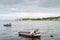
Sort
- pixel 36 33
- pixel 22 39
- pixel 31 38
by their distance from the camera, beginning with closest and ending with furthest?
pixel 36 33
pixel 31 38
pixel 22 39

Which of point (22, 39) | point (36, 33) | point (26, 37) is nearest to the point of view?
point (36, 33)

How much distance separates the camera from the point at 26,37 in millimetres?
12469

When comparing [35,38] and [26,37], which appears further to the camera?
[26,37]

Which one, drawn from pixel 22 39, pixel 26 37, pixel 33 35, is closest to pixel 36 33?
pixel 33 35

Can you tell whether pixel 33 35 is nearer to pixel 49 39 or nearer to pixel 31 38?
pixel 31 38

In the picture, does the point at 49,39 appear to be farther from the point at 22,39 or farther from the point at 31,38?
the point at 31,38

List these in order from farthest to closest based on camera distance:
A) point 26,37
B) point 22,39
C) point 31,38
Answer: point 22,39
point 26,37
point 31,38

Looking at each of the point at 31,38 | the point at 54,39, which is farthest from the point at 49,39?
the point at 31,38

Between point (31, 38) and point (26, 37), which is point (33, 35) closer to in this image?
point (31, 38)

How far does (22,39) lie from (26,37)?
93cm

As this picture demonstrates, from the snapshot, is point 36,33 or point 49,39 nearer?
point 36,33

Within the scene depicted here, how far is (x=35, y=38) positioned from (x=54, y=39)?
3.09 m

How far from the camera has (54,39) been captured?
44.2 ft

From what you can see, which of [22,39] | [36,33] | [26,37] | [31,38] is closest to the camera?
[36,33]
